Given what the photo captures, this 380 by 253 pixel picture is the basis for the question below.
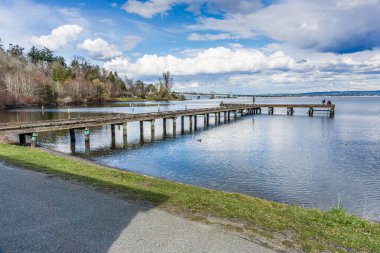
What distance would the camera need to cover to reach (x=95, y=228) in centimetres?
746

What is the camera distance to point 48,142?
33.4 meters

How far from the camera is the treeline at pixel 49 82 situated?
340ft

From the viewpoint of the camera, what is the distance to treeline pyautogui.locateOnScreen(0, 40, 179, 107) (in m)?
104

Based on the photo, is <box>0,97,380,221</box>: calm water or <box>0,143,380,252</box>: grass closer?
<box>0,143,380,252</box>: grass

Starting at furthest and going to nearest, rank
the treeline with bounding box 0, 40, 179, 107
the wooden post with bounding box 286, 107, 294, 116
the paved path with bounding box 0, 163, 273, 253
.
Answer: the treeline with bounding box 0, 40, 179, 107
the wooden post with bounding box 286, 107, 294, 116
the paved path with bounding box 0, 163, 273, 253

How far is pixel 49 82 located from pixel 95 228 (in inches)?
5054

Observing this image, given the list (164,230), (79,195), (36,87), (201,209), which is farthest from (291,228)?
(36,87)

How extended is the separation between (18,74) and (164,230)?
12150cm

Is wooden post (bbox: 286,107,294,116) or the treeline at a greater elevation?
the treeline

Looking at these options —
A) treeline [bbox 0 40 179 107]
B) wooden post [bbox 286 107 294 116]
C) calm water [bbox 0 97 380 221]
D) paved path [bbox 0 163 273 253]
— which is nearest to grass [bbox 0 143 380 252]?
paved path [bbox 0 163 273 253]

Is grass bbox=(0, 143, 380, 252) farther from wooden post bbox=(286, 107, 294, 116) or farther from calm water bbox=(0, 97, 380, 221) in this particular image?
wooden post bbox=(286, 107, 294, 116)

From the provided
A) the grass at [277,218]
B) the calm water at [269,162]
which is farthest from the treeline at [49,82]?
the grass at [277,218]

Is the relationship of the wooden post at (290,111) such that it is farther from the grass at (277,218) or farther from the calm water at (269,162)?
the grass at (277,218)

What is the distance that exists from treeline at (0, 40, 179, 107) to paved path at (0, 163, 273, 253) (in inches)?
3836
